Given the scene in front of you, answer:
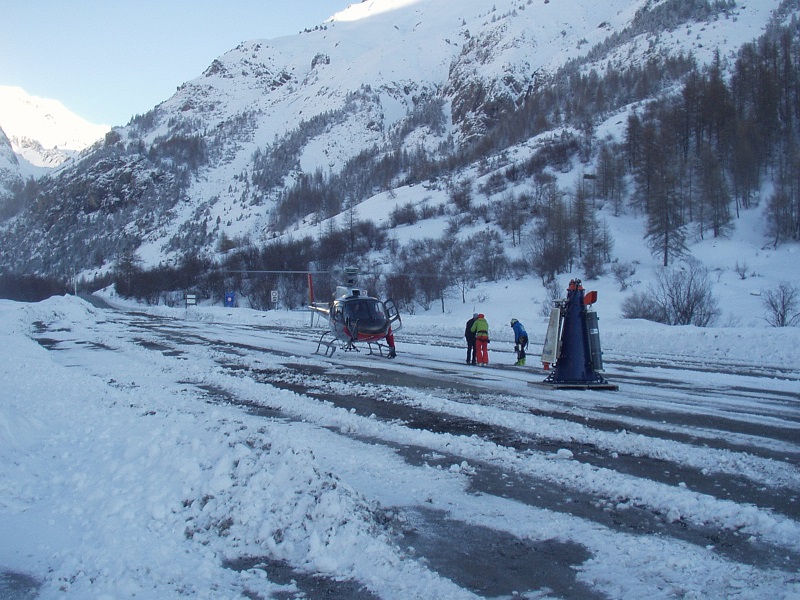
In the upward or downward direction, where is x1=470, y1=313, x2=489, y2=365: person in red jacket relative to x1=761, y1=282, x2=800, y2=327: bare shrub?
downward

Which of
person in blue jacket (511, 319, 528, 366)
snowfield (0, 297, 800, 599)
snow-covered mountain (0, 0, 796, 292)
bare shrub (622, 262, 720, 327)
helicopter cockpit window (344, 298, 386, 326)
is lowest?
snowfield (0, 297, 800, 599)

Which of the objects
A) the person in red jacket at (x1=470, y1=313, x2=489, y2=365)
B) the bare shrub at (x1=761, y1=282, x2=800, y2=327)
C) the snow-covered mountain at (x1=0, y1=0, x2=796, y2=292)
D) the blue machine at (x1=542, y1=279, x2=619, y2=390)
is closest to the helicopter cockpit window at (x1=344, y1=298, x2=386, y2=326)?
the person in red jacket at (x1=470, y1=313, x2=489, y2=365)

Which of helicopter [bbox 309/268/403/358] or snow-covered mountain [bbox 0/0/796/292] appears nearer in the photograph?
helicopter [bbox 309/268/403/358]

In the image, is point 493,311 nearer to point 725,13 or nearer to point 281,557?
point 281,557

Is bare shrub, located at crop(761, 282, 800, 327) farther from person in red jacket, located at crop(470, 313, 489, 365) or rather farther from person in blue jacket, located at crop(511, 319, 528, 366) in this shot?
person in red jacket, located at crop(470, 313, 489, 365)

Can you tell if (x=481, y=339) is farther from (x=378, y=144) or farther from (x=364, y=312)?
(x=378, y=144)

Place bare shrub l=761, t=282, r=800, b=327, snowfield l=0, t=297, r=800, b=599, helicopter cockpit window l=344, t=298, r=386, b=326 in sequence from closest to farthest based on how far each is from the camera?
1. snowfield l=0, t=297, r=800, b=599
2. helicopter cockpit window l=344, t=298, r=386, b=326
3. bare shrub l=761, t=282, r=800, b=327

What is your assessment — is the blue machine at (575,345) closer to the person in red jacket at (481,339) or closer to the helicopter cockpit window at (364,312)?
the person in red jacket at (481,339)

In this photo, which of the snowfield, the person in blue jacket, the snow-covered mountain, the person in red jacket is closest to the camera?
the snowfield

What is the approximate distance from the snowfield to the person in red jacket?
475 centimetres

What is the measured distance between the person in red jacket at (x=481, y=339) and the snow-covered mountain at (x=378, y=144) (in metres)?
60.7

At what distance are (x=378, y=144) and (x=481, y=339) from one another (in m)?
145

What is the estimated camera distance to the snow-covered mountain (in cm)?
9788

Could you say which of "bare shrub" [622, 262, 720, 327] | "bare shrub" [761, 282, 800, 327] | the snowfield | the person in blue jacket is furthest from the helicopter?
"bare shrub" [761, 282, 800, 327]
